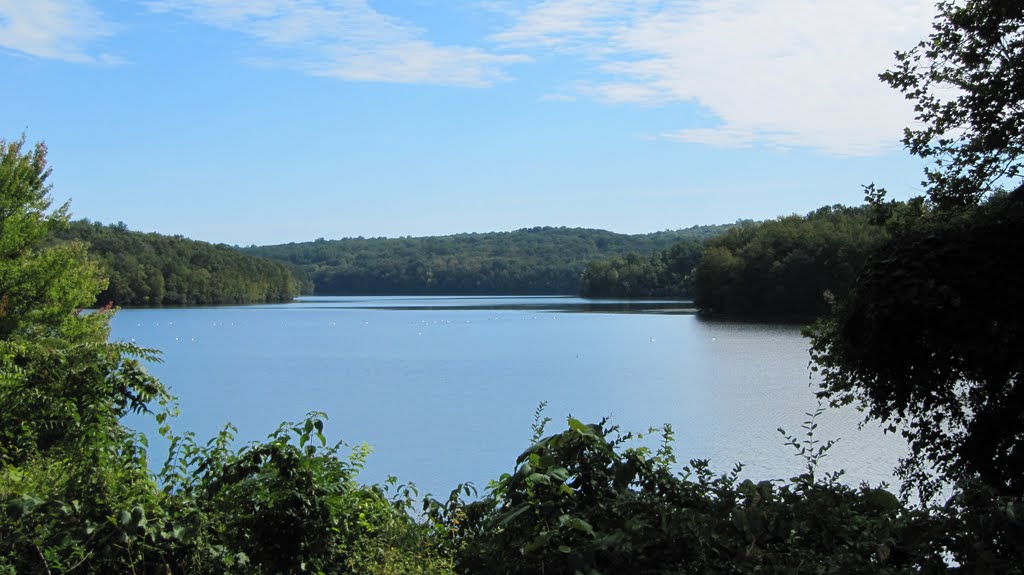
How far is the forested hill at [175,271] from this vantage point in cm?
9081

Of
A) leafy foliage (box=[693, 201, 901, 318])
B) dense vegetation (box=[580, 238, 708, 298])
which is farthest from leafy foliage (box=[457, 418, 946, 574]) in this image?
dense vegetation (box=[580, 238, 708, 298])

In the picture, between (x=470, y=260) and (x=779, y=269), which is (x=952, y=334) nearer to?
(x=779, y=269)

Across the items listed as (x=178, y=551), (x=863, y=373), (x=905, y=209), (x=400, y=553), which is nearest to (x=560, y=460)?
(x=400, y=553)

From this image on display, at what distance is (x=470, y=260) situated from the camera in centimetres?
16350

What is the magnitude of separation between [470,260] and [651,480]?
161 meters

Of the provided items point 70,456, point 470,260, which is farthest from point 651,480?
point 470,260

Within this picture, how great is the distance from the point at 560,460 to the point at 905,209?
598cm

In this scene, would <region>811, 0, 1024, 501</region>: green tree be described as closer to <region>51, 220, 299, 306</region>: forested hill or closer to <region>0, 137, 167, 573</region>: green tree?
<region>0, 137, 167, 573</region>: green tree

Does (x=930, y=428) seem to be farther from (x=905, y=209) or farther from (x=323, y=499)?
(x=323, y=499)

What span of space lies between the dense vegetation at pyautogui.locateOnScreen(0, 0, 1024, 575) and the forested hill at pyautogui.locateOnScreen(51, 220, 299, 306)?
263 feet

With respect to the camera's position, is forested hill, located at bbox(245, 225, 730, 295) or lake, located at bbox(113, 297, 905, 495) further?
forested hill, located at bbox(245, 225, 730, 295)

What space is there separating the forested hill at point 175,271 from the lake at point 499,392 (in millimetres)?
41832

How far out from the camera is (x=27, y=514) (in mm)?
3311

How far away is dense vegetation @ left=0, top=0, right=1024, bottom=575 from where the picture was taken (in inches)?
104
